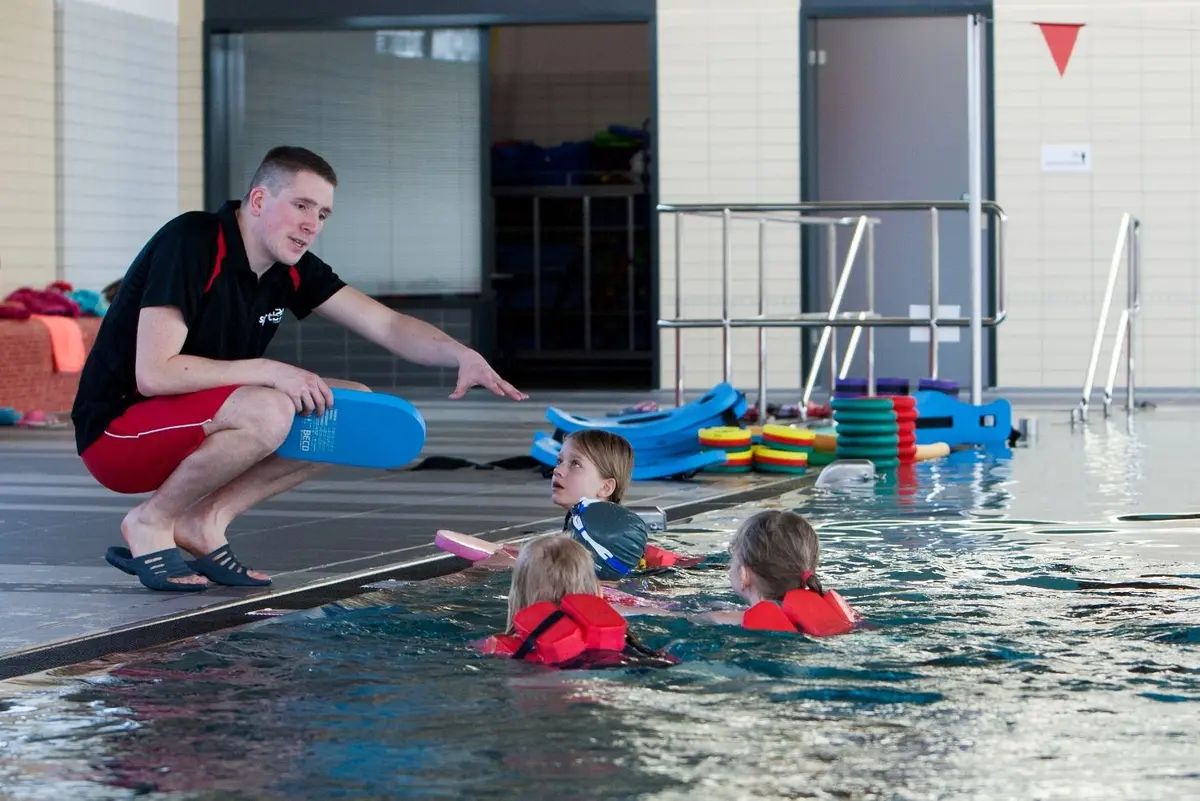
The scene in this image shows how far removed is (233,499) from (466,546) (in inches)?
27.2

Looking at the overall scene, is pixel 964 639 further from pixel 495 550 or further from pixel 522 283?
pixel 522 283

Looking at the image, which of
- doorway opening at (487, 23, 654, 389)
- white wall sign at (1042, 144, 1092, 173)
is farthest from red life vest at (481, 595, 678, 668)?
doorway opening at (487, 23, 654, 389)

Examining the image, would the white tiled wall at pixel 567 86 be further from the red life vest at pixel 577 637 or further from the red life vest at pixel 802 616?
the red life vest at pixel 577 637

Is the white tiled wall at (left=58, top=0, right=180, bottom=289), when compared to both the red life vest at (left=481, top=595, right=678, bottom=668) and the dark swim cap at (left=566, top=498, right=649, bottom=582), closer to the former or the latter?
the dark swim cap at (left=566, top=498, right=649, bottom=582)

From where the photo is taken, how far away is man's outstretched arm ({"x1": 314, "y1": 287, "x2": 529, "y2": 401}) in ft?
16.0

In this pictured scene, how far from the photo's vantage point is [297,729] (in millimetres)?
3119

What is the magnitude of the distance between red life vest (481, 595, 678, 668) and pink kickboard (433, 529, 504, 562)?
1.43 m

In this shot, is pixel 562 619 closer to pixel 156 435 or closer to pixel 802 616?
pixel 802 616

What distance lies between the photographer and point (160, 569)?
4703mm

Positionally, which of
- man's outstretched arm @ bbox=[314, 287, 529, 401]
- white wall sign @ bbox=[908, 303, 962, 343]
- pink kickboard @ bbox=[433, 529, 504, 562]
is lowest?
pink kickboard @ bbox=[433, 529, 504, 562]

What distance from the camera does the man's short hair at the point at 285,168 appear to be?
461 centimetres

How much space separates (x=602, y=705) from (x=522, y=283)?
15.2 metres

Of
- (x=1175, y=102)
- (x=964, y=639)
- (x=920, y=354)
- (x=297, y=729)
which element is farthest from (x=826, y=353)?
(x=297, y=729)

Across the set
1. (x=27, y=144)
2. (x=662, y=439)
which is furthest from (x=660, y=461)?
(x=27, y=144)
